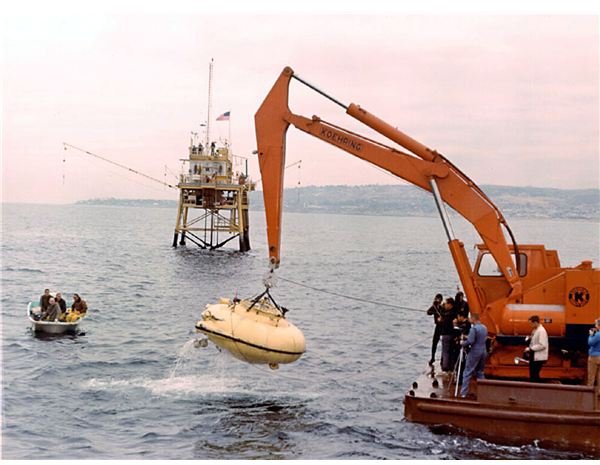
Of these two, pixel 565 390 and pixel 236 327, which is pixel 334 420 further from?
pixel 565 390

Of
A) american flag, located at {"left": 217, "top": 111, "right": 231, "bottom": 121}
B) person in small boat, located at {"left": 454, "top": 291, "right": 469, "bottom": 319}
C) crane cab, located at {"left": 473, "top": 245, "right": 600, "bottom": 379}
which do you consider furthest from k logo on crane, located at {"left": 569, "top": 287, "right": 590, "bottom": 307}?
american flag, located at {"left": 217, "top": 111, "right": 231, "bottom": 121}

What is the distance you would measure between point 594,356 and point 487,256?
3.39 meters

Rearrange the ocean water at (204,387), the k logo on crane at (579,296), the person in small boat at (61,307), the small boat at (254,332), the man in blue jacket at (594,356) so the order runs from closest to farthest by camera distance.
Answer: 1. the man in blue jacket at (594,356)
2. the ocean water at (204,387)
3. the small boat at (254,332)
4. the k logo on crane at (579,296)
5. the person in small boat at (61,307)

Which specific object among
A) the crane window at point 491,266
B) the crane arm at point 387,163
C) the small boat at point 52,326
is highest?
the crane arm at point 387,163

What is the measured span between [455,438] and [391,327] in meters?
19.2

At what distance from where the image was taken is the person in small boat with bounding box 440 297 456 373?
64.6ft

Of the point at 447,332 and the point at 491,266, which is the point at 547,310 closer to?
the point at 491,266

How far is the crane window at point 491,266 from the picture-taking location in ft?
63.2

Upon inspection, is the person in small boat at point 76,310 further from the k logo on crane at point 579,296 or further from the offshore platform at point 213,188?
the offshore platform at point 213,188

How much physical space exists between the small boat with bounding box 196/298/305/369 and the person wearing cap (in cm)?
446

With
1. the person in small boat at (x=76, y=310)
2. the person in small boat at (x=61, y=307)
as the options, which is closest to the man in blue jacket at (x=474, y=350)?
the person in small boat at (x=76, y=310)

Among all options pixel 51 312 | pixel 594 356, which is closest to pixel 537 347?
pixel 594 356

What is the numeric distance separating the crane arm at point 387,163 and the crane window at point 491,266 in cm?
24

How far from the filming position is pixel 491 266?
63.7ft
